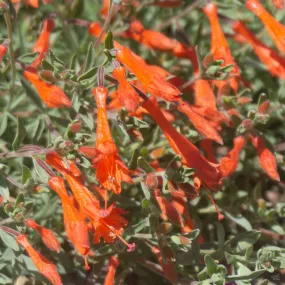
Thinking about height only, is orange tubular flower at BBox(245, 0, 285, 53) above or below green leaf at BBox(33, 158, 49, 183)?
above

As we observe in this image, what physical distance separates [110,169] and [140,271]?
985 mm

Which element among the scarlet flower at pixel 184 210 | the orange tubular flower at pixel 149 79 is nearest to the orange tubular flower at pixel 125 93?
the orange tubular flower at pixel 149 79

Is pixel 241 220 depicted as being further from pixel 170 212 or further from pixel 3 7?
pixel 3 7

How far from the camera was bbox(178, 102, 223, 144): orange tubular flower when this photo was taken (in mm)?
3336

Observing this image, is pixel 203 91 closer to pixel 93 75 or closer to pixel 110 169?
pixel 93 75

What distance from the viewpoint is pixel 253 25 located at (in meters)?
5.12

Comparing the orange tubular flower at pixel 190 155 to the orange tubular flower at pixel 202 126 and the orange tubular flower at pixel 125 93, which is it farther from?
the orange tubular flower at pixel 125 93

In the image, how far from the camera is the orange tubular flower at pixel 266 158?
3658 millimetres

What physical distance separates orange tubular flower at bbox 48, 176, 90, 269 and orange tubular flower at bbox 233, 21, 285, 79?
157cm

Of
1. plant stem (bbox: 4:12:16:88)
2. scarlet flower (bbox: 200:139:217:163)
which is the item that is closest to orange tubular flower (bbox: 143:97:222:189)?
scarlet flower (bbox: 200:139:217:163)

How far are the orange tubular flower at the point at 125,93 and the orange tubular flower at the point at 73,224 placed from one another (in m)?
0.57

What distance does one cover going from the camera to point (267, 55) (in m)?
4.07

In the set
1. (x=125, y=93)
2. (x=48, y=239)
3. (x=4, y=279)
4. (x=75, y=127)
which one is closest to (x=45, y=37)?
(x=75, y=127)

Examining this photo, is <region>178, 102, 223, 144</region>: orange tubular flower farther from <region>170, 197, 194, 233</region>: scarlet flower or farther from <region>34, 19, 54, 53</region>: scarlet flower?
<region>34, 19, 54, 53</region>: scarlet flower
